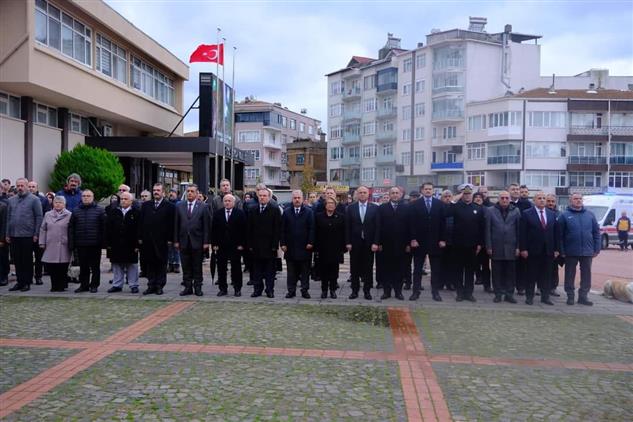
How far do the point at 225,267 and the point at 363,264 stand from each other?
105 inches

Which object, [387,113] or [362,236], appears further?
[387,113]

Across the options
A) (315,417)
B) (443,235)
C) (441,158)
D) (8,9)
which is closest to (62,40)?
(8,9)

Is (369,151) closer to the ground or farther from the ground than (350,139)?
closer to the ground

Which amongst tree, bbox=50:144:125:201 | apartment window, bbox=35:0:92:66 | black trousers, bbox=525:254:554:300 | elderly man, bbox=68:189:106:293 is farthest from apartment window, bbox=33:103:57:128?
black trousers, bbox=525:254:554:300

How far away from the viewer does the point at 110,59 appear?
29.9 m

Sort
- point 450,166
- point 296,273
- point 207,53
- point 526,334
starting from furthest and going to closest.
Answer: point 450,166, point 207,53, point 296,273, point 526,334

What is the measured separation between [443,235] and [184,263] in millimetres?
5011

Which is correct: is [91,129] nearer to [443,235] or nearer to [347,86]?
[443,235]

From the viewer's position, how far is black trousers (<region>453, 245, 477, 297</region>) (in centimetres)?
1142

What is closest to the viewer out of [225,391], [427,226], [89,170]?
[225,391]

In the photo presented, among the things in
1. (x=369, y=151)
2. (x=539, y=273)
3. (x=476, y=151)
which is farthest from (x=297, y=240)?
(x=369, y=151)

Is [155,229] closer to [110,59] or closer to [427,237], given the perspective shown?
[427,237]

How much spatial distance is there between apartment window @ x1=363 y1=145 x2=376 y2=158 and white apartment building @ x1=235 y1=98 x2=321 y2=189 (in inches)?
694

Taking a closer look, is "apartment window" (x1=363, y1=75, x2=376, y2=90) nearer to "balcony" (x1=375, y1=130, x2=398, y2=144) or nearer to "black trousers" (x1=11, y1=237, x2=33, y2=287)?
"balcony" (x1=375, y1=130, x2=398, y2=144)
